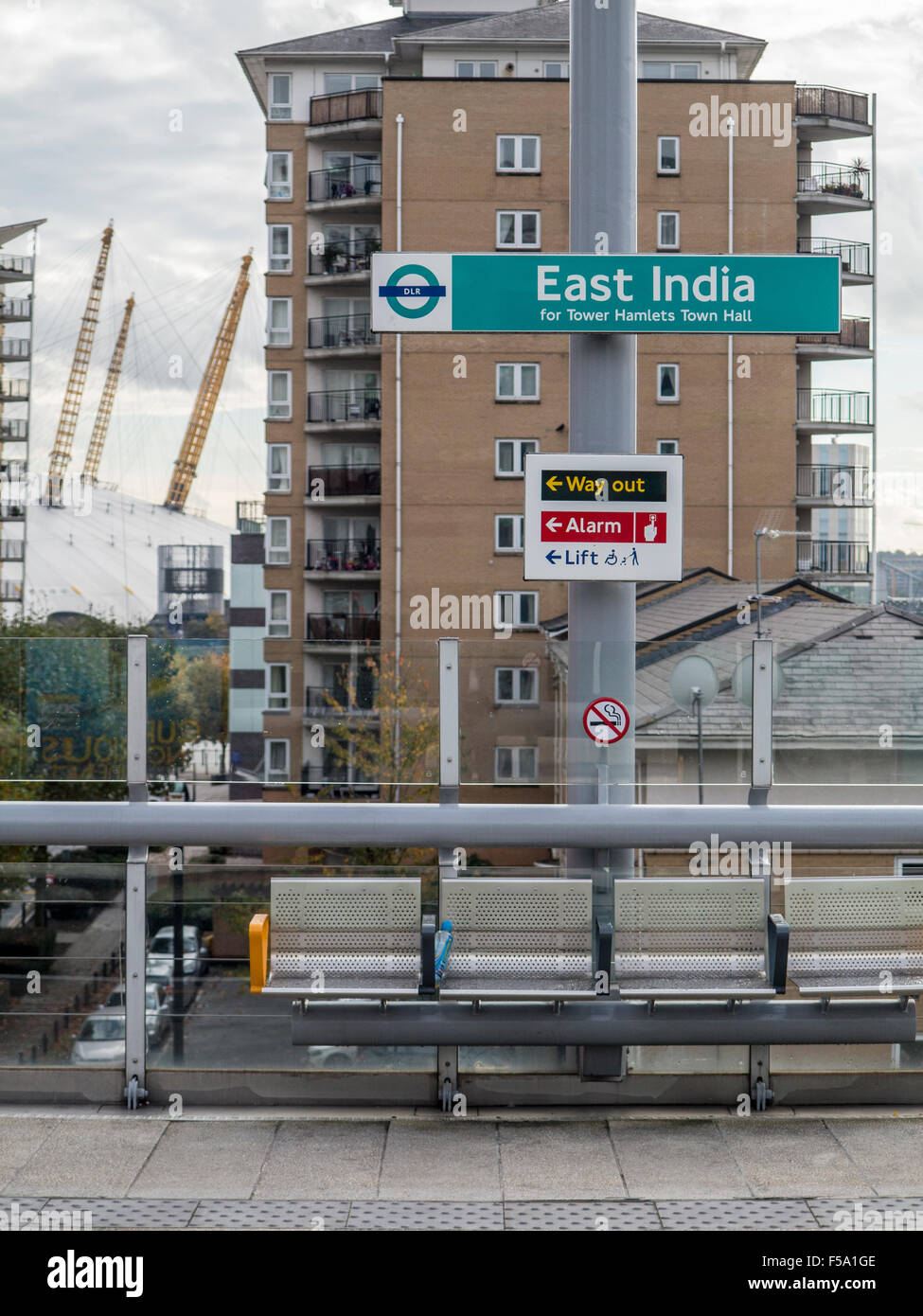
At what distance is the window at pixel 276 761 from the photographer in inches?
240

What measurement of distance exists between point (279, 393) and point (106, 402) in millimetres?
76118

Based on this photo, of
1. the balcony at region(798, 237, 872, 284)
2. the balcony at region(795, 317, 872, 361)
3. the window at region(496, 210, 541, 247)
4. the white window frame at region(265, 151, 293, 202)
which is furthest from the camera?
the white window frame at region(265, 151, 293, 202)

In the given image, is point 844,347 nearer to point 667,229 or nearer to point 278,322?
point 667,229

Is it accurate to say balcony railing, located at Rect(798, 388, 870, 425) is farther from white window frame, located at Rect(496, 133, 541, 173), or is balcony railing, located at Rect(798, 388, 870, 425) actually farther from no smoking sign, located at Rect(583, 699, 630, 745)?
no smoking sign, located at Rect(583, 699, 630, 745)

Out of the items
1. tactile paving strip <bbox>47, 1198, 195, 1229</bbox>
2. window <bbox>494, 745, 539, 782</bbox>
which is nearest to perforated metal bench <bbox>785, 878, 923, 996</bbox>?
window <bbox>494, 745, 539, 782</bbox>

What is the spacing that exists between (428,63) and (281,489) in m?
16.0

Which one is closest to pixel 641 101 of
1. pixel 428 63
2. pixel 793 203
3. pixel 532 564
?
pixel 793 203

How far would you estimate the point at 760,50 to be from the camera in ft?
169

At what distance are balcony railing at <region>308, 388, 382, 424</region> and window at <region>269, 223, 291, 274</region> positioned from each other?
5543 mm

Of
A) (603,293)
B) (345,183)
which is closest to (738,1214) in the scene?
(603,293)

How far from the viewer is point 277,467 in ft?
172

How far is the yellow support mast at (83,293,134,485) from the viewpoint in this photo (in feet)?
383

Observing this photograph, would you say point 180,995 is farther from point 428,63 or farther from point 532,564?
point 428,63

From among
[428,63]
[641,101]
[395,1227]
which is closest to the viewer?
[395,1227]
